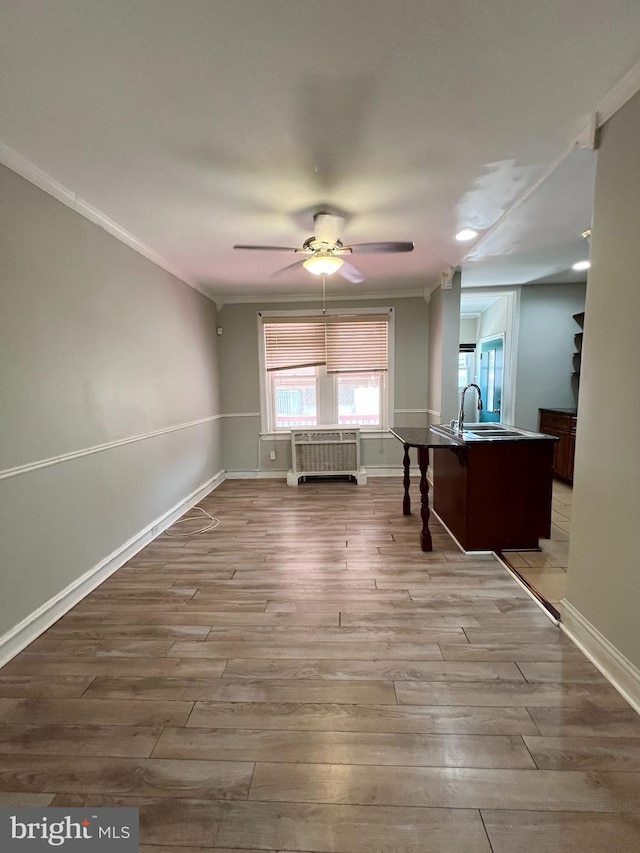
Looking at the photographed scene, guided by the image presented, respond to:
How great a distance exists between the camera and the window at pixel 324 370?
4750 millimetres

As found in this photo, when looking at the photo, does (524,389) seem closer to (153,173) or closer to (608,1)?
(608,1)

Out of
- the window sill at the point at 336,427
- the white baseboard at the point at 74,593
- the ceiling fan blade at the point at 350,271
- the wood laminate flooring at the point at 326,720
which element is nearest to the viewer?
the wood laminate flooring at the point at 326,720

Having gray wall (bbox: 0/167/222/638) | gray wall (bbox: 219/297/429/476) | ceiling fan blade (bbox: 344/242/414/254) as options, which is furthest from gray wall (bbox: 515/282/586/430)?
gray wall (bbox: 0/167/222/638)

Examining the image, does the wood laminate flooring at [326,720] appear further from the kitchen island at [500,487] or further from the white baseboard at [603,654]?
the kitchen island at [500,487]

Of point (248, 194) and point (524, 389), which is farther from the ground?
point (248, 194)

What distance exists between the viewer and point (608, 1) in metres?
1.11

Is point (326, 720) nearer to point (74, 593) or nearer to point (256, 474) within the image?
point (74, 593)

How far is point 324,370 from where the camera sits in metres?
4.85

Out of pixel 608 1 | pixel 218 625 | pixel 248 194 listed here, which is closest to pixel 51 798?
pixel 218 625

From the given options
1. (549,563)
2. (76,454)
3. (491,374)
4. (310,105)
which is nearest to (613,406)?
(549,563)

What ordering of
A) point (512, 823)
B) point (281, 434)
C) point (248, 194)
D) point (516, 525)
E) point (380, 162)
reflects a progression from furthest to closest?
point (281, 434) < point (516, 525) < point (248, 194) < point (380, 162) < point (512, 823)

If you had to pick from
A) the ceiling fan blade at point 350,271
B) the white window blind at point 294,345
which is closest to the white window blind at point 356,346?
the white window blind at point 294,345

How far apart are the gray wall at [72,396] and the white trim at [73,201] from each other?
44mm

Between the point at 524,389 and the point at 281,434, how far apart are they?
3.36 meters
